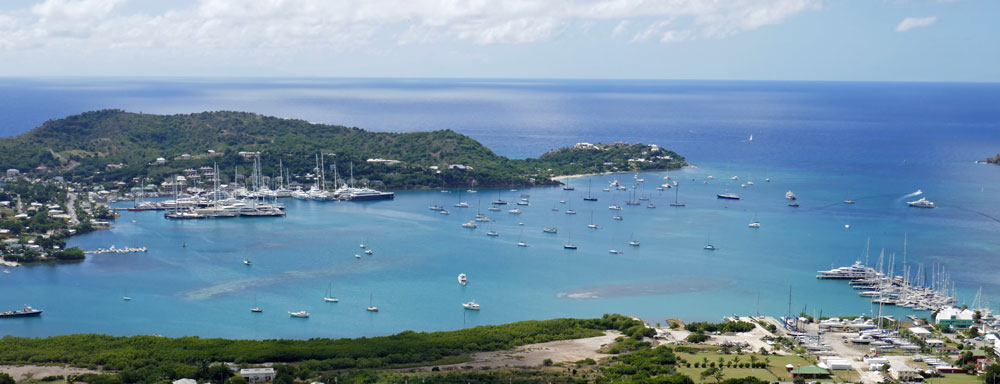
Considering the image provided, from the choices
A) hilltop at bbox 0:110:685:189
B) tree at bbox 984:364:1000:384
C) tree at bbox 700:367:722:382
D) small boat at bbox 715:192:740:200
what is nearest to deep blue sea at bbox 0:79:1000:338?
small boat at bbox 715:192:740:200

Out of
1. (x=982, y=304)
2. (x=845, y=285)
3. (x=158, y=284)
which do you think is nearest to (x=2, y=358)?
(x=158, y=284)

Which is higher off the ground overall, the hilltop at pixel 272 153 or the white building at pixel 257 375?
the hilltop at pixel 272 153

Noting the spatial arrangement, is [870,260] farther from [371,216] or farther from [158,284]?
[158,284]

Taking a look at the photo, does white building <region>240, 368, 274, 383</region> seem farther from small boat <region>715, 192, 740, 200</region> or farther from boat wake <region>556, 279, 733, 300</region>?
small boat <region>715, 192, 740, 200</region>

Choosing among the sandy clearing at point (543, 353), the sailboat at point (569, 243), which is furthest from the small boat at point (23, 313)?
the sailboat at point (569, 243)

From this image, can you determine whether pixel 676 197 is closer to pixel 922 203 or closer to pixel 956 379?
pixel 922 203

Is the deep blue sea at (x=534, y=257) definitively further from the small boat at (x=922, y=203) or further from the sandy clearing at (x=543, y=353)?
the sandy clearing at (x=543, y=353)
